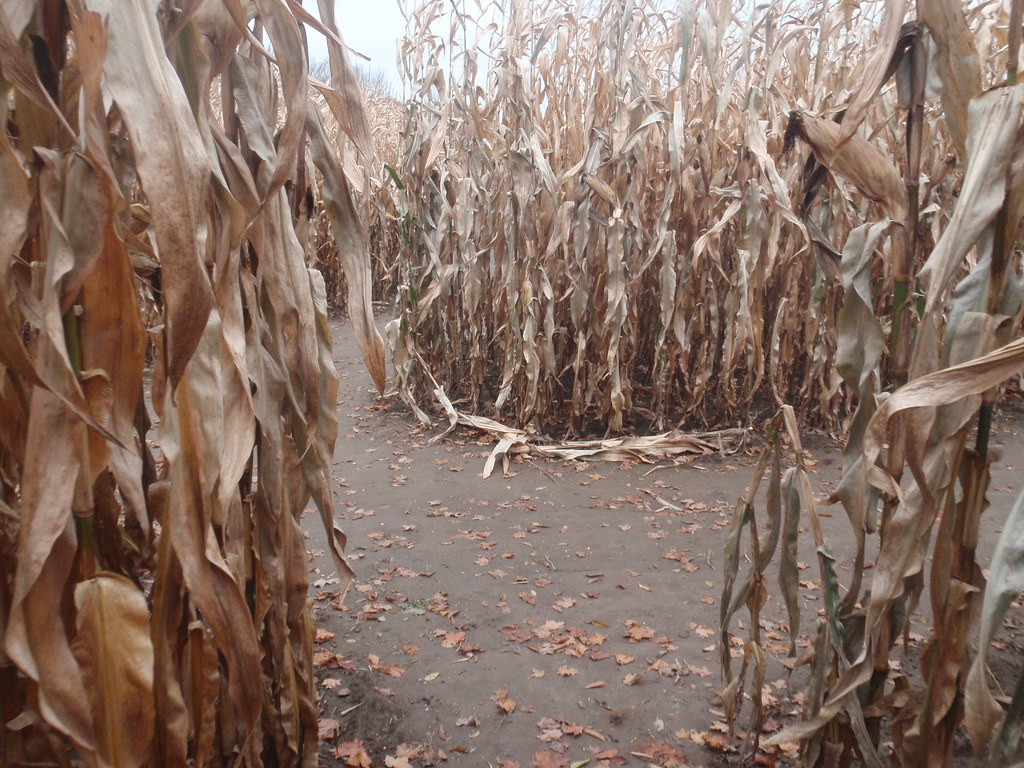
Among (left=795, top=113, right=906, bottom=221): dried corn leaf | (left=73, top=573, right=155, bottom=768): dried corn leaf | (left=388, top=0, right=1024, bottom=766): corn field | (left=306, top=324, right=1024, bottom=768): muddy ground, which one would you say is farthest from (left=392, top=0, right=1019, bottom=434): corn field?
(left=73, top=573, right=155, bottom=768): dried corn leaf

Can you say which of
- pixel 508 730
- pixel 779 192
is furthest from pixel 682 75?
pixel 508 730

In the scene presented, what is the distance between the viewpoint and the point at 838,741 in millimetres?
1336

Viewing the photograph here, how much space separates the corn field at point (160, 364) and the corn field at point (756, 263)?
898mm

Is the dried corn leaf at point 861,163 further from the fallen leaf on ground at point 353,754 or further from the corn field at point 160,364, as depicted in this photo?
the fallen leaf on ground at point 353,754

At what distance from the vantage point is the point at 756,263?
366 cm

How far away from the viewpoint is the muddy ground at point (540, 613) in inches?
70.1

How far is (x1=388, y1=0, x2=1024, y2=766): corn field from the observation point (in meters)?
1.14

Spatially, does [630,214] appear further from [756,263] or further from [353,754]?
[353,754]

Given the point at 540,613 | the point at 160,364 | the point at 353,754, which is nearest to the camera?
the point at 160,364

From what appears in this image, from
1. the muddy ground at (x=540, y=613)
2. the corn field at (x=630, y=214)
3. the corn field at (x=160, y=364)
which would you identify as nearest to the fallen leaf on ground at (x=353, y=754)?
the muddy ground at (x=540, y=613)

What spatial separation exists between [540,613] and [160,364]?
1.80 meters

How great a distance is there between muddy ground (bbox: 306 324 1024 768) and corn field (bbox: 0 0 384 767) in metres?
0.72

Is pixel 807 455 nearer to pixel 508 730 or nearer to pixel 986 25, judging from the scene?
pixel 986 25

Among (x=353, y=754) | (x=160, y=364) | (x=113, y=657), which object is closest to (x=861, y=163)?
(x=160, y=364)
